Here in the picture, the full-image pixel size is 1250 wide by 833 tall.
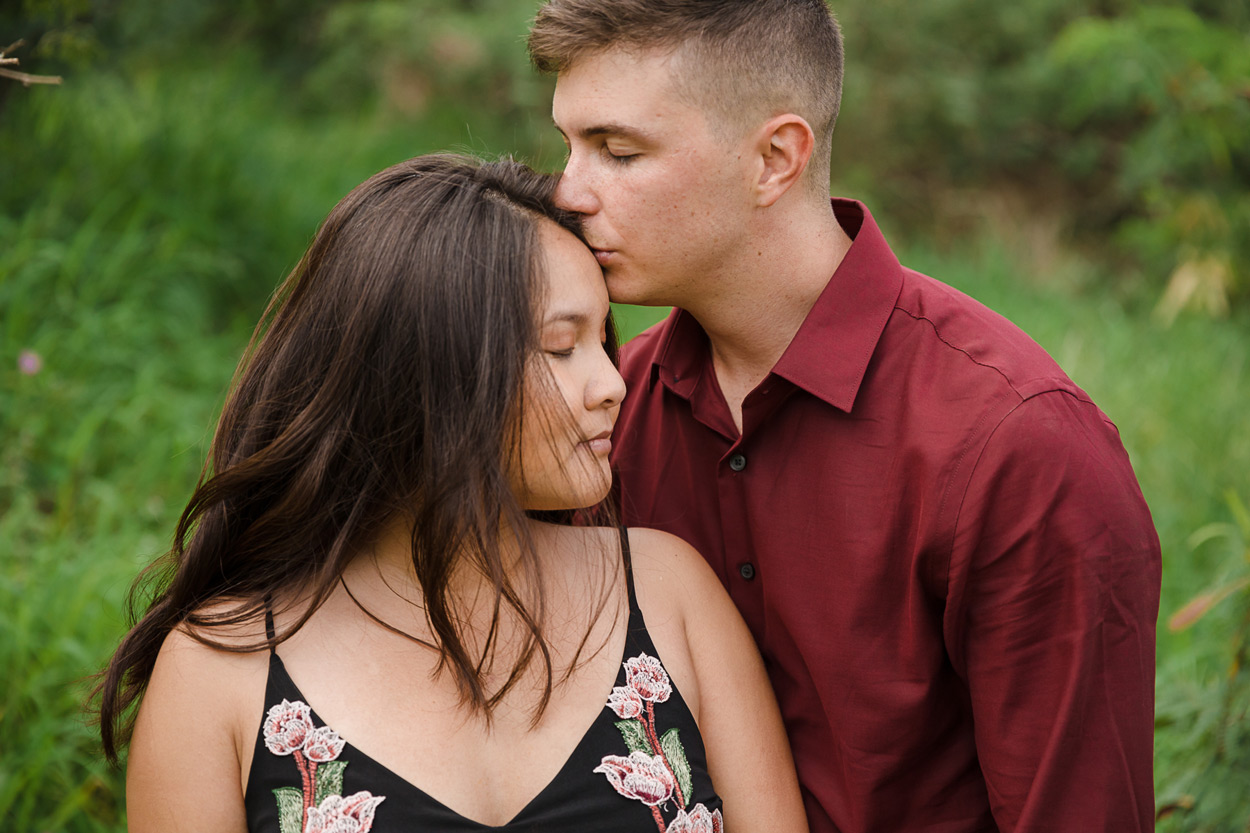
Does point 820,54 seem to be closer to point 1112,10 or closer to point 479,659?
point 479,659

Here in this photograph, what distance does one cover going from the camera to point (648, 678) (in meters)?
1.82

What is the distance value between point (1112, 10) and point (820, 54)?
27.2 feet

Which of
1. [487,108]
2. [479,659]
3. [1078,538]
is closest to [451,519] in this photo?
[479,659]

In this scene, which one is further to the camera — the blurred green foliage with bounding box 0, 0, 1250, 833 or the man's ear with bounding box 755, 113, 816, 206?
A: the blurred green foliage with bounding box 0, 0, 1250, 833

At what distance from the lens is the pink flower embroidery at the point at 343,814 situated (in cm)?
162

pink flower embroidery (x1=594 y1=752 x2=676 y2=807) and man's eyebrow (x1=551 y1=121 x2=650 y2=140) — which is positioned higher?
man's eyebrow (x1=551 y1=121 x2=650 y2=140)

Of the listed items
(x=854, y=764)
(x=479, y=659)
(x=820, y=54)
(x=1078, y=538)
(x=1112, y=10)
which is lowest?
(x=854, y=764)

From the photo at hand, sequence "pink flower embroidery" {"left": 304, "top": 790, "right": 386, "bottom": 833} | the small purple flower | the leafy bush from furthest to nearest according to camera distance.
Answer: the leafy bush → the small purple flower → "pink flower embroidery" {"left": 304, "top": 790, "right": 386, "bottom": 833}

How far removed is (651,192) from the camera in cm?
198

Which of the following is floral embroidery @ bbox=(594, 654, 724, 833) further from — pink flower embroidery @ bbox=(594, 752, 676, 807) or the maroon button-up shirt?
the maroon button-up shirt

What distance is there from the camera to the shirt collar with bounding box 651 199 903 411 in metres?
1.95

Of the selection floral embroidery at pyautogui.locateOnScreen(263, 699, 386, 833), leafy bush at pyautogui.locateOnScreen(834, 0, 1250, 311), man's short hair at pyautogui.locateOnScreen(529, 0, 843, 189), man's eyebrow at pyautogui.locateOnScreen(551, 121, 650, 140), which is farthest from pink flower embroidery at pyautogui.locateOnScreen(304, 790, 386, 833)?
leafy bush at pyautogui.locateOnScreen(834, 0, 1250, 311)

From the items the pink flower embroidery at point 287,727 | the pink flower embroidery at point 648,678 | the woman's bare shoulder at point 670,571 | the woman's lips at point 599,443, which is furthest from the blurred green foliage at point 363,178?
the pink flower embroidery at point 287,727

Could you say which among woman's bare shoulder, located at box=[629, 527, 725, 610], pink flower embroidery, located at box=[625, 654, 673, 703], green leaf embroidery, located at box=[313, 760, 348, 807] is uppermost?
woman's bare shoulder, located at box=[629, 527, 725, 610]
